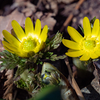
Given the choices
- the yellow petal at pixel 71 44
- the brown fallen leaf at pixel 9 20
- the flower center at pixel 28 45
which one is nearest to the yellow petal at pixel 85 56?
the yellow petal at pixel 71 44

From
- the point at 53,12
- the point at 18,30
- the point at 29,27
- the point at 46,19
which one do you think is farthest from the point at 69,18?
the point at 18,30

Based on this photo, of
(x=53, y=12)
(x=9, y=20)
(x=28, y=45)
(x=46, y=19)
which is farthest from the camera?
(x=53, y=12)

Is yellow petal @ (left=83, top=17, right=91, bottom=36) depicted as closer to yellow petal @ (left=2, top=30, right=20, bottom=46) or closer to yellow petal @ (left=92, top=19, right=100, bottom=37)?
yellow petal @ (left=92, top=19, right=100, bottom=37)

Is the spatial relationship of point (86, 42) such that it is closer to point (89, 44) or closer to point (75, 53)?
point (89, 44)

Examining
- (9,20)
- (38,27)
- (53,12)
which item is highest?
(9,20)

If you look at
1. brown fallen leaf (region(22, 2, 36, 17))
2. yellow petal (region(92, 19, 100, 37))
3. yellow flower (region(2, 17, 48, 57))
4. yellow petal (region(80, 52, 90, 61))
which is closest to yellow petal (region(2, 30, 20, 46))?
yellow flower (region(2, 17, 48, 57))

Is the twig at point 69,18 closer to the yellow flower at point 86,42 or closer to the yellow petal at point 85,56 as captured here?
the yellow flower at point 86,42

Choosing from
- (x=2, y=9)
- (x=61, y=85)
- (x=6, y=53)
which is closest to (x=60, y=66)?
(x=61, y=85)
